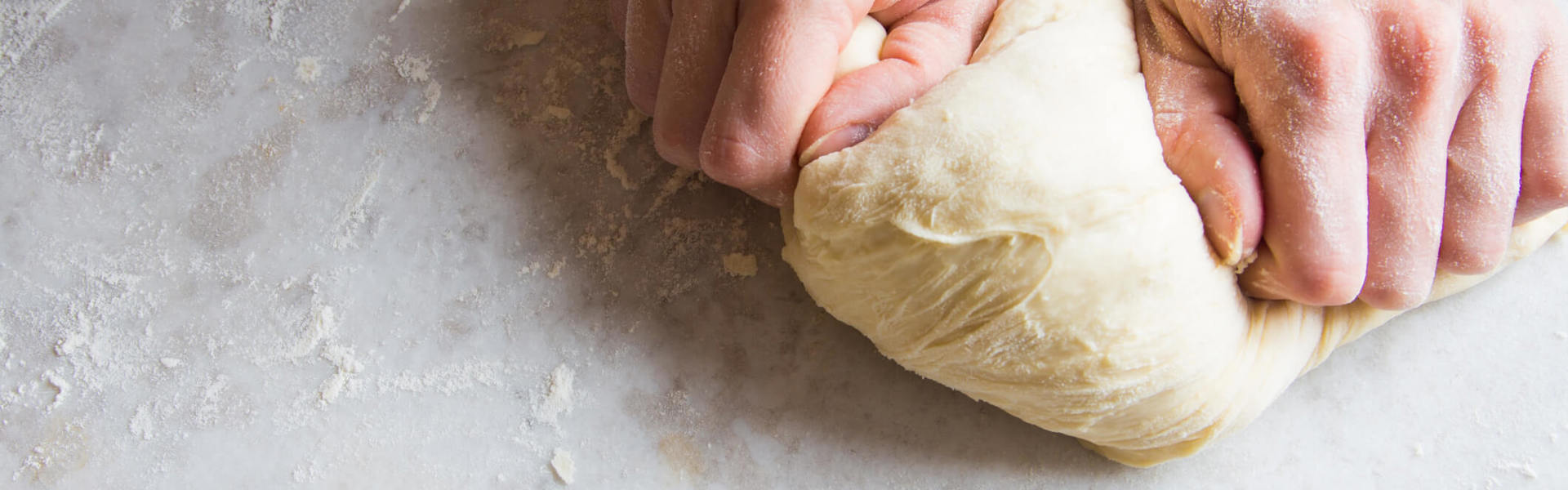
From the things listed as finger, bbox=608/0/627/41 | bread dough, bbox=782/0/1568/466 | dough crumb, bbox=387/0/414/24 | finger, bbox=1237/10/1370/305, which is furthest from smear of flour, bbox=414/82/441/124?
finger, bbox=1237/10/1370/305

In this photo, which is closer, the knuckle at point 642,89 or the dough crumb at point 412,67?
the knuckle at point 642,89

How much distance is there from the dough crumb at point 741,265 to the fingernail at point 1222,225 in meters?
0.62

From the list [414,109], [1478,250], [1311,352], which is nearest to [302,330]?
[414,109]

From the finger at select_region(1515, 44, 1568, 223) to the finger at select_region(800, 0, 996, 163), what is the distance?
0.62 metres

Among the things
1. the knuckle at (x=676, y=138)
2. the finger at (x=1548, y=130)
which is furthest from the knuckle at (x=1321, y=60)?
the knuckle at (x=676, y=138)

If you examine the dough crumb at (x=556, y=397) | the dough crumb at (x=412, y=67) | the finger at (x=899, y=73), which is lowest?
the dough crumb at (x=556, y=397)

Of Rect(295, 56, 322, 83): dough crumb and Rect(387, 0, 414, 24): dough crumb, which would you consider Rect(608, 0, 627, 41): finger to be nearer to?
Rect(387, 0, 414, 24): dough crumb

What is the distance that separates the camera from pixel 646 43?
1172 millimetres

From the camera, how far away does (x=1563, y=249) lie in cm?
138

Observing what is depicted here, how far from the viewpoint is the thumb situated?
990 millimetres

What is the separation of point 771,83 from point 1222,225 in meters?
0.51

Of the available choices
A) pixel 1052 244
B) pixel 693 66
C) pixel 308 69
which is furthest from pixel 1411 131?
pixel 308 69

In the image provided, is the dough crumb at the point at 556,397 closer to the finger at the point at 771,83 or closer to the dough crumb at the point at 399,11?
the finger at the point at 771,83

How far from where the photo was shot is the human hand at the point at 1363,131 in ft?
3.19
